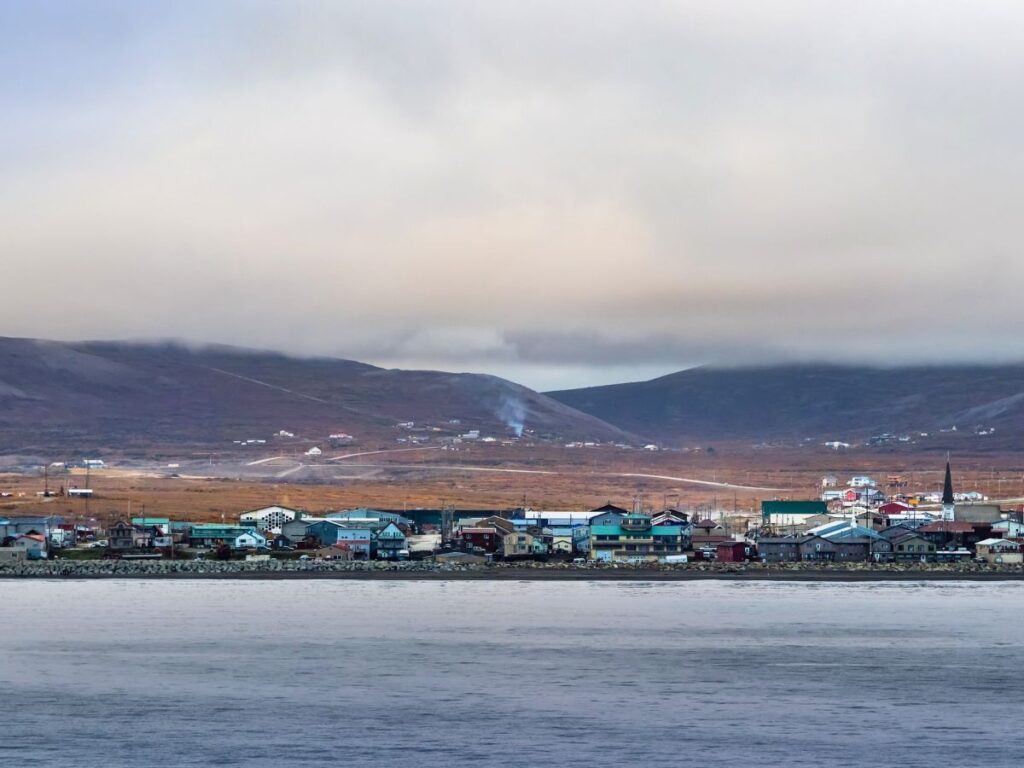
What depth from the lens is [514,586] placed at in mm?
56719

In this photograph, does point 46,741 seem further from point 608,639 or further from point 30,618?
point 30,618

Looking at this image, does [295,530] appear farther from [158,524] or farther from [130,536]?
[130,536]

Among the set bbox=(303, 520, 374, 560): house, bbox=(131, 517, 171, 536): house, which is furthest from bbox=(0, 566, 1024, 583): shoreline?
bbox=(131, 517, 171, 536): house

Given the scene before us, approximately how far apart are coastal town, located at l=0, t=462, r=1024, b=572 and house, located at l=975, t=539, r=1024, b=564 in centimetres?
7

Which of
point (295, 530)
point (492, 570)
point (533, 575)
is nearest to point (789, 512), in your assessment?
point (295, 530)

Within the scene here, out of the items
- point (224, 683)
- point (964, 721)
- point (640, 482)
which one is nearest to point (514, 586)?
point (224, 683)

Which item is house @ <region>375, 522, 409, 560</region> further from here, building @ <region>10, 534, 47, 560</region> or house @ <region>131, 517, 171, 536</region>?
building @ <region>10, 534, 47, 560</region>

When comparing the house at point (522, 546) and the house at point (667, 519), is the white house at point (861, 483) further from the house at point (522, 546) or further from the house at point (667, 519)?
the house at point (522, 546)

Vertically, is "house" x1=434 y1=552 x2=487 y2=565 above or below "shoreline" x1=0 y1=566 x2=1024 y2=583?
above

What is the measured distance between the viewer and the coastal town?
6888cm

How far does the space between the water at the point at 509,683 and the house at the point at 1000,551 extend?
2240cm

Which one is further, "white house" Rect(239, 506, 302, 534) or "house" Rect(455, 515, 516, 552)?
"white house" Rect(239, 506, 302, 534)

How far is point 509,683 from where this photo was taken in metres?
29.2

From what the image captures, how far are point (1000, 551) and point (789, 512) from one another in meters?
18.5
